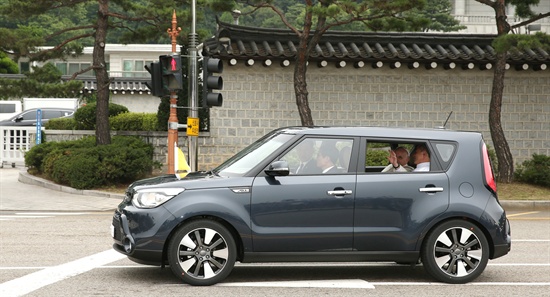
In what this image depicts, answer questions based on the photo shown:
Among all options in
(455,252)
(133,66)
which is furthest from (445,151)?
(133,66)

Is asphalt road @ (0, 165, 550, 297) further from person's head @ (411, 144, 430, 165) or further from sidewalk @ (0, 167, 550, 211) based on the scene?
sidewalk @ (0, 167, 550, 211)

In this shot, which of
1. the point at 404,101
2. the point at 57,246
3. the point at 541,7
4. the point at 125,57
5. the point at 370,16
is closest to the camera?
the point at 57,246

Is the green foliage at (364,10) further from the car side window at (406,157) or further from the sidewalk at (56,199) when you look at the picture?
the car side window at (406,157)

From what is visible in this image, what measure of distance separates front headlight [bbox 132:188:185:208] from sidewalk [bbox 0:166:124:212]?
396 inches

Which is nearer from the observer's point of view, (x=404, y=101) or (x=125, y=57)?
(x=404, y=101)

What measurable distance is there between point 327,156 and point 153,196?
1884mm

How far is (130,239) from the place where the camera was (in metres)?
9.08

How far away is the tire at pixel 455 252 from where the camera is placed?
31.0ft

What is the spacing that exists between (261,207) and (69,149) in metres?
15.4

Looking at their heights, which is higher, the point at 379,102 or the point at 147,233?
the point at 379,102

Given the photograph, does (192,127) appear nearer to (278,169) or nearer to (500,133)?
(500,133)

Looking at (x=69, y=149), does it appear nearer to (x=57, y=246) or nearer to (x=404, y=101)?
(x=404, y=101)

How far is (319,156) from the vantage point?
31.0 feet

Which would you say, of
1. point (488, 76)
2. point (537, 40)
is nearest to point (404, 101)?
point (488, 76)
